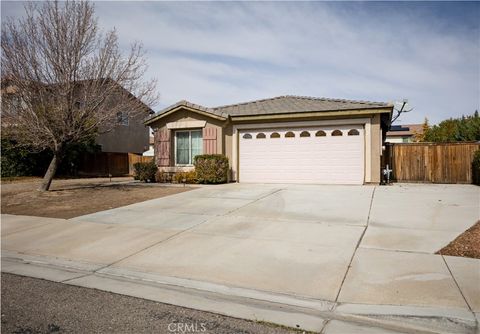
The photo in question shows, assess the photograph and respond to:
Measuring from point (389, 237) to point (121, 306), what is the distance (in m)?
4.81

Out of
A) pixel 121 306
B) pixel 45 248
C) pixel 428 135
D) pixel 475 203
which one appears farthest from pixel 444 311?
pixel 428 135

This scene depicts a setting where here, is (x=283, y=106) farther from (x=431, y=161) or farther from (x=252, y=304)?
(x=252, y=304)

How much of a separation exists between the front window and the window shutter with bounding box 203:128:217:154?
537mm

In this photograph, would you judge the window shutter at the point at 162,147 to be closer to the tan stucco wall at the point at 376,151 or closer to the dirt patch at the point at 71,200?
the dirt patch at the point at 71,200

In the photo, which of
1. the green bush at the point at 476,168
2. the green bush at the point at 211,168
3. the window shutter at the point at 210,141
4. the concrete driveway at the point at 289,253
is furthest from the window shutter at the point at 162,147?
the green bush at the point at 476,168

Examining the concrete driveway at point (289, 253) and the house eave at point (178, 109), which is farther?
the house eave at point (178, 109)

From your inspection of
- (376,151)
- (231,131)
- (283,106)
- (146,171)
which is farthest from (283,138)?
(146,171)

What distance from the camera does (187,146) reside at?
690 inches

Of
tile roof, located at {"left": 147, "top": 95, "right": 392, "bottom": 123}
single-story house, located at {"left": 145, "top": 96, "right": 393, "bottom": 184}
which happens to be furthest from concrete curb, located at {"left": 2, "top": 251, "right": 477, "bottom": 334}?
tile roof, located at {"left": 147, "top": 95, "right": 392, "bottom": 123}

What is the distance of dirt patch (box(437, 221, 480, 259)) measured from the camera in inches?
219

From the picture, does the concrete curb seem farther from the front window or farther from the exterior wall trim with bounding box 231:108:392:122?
the front window

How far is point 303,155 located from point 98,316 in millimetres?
12406

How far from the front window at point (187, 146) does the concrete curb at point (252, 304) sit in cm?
1176

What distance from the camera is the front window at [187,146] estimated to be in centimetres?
1723
